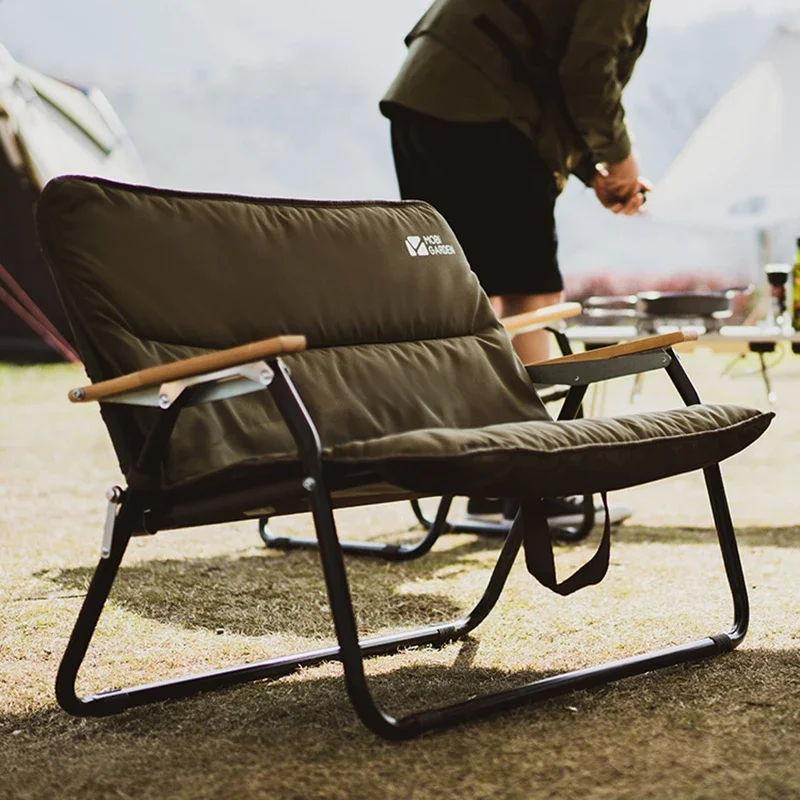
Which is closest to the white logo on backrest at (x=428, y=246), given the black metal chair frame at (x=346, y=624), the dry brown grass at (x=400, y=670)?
the black metal chair frame at (x=346, y=624)

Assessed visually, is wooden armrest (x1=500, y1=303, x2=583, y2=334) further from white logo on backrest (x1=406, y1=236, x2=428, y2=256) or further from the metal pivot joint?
the metal pivot joint

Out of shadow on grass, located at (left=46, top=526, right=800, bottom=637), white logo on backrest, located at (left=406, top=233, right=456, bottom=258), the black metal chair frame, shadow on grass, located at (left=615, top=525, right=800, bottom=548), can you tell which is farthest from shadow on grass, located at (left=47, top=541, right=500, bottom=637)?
white logo on backrest, located at (left=406, top=233, right=456, bottom=258)

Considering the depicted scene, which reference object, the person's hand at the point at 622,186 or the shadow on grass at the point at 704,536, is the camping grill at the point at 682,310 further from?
the shadow on grass at the point at 704,536

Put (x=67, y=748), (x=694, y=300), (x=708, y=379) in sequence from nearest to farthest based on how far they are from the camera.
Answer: (x=67, y=748) → (x=694, y=300) → (x=708, y=379)

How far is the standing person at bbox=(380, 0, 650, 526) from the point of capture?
293 cm

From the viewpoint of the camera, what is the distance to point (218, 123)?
1366 cm

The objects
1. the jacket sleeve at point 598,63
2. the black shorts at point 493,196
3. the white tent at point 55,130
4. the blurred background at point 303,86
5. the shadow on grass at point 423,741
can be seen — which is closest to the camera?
the shadow on grass at point 423,741

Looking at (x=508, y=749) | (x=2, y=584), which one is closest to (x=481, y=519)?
(x=2, y=584)

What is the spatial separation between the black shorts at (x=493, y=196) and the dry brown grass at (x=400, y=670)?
64cm

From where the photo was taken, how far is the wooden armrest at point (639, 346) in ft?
6.45

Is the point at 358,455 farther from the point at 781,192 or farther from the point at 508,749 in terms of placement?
the point at 781,192

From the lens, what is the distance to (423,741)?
1540 millimetres

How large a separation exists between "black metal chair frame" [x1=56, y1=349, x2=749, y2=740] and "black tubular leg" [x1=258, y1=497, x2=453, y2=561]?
0.60 meters

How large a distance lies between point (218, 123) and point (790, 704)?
12.7 metres
